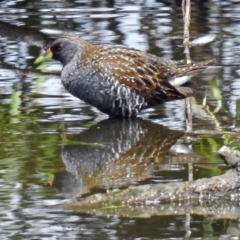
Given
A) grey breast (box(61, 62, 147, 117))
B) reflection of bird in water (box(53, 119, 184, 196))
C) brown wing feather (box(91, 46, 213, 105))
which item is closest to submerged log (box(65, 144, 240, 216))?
reflection of bird in water (box(53, 119, 184, 196))

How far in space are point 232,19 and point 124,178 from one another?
21.0ft

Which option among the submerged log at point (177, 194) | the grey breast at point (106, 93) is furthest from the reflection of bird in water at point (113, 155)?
the submerged log at point (177, 194)

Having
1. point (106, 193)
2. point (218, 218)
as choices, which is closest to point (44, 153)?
point (106, 193)

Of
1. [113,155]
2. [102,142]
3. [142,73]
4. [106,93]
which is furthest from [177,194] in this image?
[142,73]

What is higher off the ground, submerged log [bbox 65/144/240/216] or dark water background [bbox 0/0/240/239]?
submerged log [bbox 65/144/240/216]

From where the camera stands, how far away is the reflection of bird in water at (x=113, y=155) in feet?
20.9

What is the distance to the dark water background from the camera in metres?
5.42

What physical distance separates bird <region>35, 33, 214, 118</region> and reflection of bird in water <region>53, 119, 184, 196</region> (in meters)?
0.18

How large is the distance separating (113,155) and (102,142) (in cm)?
46

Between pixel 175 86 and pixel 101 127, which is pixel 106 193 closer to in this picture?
pixel 101 127

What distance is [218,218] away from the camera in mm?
5488

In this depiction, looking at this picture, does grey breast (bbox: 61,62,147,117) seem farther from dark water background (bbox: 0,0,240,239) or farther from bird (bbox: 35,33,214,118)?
dark water background (bbox: 0,0,240,239)

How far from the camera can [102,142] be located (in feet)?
25.0

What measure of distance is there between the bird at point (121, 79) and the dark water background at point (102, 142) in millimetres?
150
